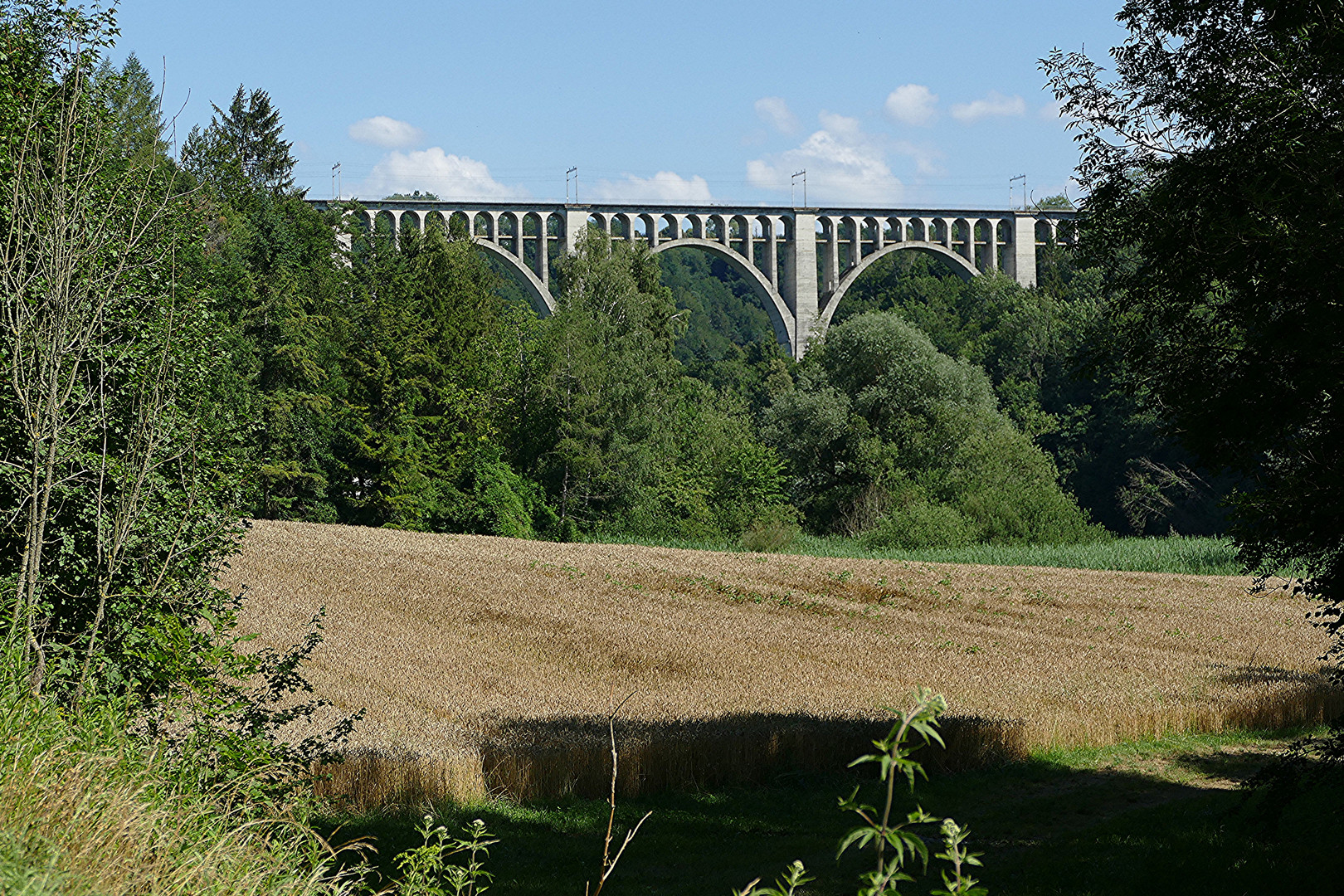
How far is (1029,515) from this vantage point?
49.5m

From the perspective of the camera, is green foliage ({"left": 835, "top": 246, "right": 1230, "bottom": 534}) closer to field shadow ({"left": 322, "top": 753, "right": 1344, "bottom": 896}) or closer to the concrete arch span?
the concrete arch span

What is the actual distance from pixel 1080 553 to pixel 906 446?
9312 mm

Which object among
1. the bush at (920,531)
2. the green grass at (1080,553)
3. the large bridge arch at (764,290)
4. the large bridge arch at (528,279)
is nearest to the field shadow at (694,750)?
the green grass at (1080,553)

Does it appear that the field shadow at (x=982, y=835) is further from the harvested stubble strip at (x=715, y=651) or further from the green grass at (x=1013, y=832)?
the harvested stubble strip at (x=715, y=651)

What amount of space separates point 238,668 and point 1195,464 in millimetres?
7234

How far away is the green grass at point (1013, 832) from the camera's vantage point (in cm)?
895

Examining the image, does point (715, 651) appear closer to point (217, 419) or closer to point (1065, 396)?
point (217, 419)

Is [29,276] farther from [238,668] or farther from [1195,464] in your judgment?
[1195,464]

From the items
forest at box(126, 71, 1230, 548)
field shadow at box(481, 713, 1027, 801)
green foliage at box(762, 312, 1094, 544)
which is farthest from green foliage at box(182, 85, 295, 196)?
field shadow at box(481, 713, 1027, 801)

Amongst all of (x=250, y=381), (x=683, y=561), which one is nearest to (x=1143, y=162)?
(x=683, y=561)

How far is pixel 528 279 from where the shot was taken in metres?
73.6

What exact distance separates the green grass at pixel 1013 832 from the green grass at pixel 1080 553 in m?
28.4

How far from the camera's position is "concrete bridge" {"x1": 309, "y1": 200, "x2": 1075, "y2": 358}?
242 feet

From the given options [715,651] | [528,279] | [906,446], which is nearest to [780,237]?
[528,279]
